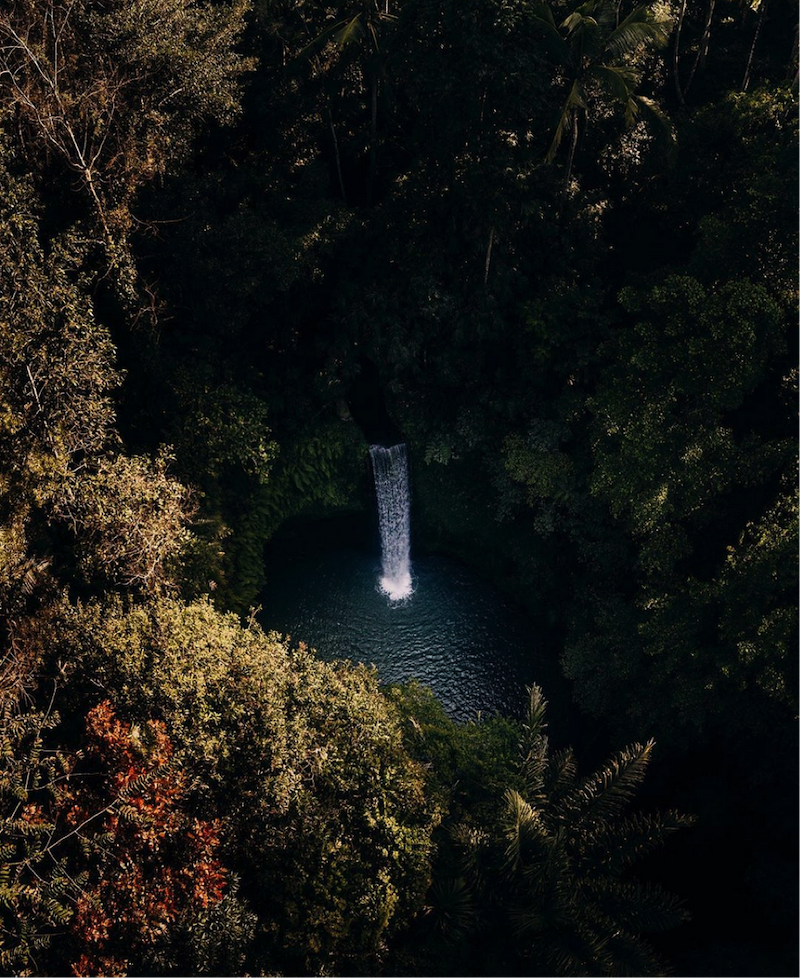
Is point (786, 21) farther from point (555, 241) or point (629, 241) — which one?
point (555, 241)

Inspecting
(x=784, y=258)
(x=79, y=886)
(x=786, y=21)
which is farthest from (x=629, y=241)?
(x=79, y=886)

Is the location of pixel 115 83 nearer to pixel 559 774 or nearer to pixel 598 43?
pixel 598 43

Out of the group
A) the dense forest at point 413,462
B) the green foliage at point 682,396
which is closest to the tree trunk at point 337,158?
the dense forest at point 413,462

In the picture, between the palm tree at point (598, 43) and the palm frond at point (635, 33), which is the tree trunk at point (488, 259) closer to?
the palm tree at point (598, 43)

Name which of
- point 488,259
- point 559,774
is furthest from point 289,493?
point 559,774

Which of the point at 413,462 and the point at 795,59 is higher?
the point at 795,59

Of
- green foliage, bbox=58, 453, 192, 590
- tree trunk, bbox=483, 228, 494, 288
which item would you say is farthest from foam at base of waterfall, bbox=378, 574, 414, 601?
tree trunk, bbox=483, 228, 494, 288
